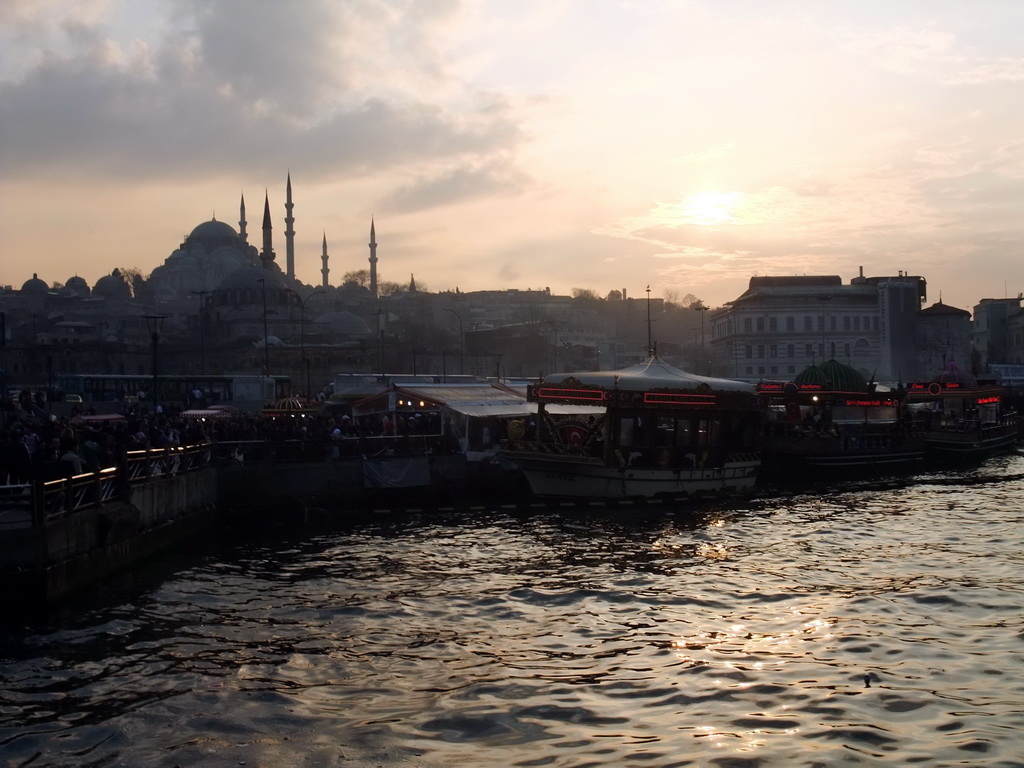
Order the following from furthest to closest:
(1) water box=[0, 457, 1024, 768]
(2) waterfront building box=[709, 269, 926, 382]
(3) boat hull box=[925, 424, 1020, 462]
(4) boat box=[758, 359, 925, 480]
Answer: (2) waterfront building box=[709, 269, 926, 382], (3) boat hull box=[925, 424, 1020, 462], (4) boat box=[758, 359, 925, 480], (1) water box=[0, 457, 1024, 768]

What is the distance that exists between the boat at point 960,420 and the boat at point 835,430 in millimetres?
1935

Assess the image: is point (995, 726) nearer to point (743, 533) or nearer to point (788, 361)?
point (743, 533)

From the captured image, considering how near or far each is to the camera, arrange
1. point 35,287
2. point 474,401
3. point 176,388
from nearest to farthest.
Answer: point 474,401
point 176,388
point 35,287

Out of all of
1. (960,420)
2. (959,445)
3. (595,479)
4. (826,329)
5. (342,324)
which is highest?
(342,324)

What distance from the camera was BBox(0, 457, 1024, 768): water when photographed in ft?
29.0

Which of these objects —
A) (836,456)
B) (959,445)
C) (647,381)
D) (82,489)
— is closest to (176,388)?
(836,456)

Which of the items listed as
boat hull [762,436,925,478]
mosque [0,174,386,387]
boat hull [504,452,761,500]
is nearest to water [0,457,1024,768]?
boat hull [504,452,761,500]

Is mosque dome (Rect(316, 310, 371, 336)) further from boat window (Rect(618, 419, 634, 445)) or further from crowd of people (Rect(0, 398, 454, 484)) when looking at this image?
boat window (Rect(618, 419, 634, 445))

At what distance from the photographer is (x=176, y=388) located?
52719 mm

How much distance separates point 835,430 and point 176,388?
109ft

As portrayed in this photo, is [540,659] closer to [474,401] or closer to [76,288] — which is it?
[474,401]

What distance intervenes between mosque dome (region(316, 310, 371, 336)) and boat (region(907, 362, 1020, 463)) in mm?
67355

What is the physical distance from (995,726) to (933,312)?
78.4 m

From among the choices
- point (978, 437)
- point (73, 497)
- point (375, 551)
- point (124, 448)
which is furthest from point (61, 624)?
point (978, 437)
